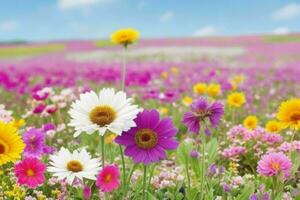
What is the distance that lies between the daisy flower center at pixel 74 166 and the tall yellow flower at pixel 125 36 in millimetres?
2166

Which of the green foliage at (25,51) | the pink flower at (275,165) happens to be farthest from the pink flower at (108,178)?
the green foliage at (25,51)

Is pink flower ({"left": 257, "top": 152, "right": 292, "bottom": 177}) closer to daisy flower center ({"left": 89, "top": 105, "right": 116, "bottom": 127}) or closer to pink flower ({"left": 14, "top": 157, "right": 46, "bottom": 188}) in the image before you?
daisy flower center ({"left": 89, "top": 105, "right": 116, "bottom": 127})

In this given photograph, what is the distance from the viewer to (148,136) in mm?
2457

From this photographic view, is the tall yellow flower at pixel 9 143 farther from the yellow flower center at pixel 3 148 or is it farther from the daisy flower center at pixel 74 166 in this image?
the daisy flower center at pixel 74 166

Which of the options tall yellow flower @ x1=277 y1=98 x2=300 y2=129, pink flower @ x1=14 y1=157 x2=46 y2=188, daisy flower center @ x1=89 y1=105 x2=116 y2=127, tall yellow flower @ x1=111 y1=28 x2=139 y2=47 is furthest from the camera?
tall yellow flower @ x1=111 y1=28 x2=139 y2=47

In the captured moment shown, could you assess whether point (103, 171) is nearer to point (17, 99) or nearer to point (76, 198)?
point (76, 198)

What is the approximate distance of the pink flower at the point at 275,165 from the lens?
244 centimetres

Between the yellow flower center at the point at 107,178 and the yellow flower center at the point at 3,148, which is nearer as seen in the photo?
the yellow flower center at the point at 107,178

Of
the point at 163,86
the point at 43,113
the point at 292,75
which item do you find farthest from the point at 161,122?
the point at 292,75

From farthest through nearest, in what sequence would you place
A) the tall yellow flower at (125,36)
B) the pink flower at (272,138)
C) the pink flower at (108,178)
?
1. the tall yellow flower at (125,36)
2. the pink flower at (272,138)
3. the pink flower at (108,178)

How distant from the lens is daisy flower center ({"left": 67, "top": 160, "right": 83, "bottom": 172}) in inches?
92.4

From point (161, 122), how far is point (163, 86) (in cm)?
946

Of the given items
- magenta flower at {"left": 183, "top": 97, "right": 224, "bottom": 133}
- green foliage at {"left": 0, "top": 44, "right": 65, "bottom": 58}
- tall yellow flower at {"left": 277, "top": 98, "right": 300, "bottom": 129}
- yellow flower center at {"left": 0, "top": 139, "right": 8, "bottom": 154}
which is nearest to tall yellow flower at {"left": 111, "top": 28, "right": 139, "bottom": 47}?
tall yellow flower at {"left": 277, "top": 98, "right": 300, "bottom": 129}

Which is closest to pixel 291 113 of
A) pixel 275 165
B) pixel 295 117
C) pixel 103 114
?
pixel 295 117
